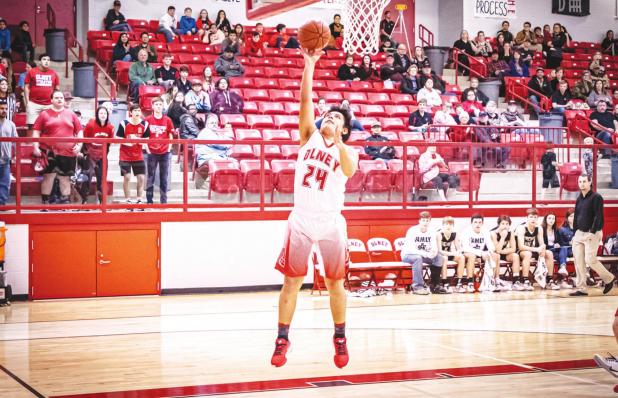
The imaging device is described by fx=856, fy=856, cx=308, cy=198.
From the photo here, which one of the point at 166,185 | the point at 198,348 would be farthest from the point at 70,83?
the point at 198,348

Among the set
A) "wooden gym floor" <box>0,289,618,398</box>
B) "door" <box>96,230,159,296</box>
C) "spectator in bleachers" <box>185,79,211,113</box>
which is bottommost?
"wooden gym floor" <box>0,289,618,398</box>

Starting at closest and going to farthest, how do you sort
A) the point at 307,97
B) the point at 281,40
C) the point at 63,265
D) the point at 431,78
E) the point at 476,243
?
the point at 307,97 < the point at 63,265 < the point at 476,243 < the point at 431,78 < the point at 281,40

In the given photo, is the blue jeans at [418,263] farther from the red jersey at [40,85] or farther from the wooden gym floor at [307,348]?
the red jersey at [40,85]

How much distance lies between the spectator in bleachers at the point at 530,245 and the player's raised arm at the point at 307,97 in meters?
8.09

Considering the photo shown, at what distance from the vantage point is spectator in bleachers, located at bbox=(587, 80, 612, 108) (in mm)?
20266

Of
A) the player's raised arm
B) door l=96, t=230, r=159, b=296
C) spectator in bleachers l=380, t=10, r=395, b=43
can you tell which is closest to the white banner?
spectator in bleachers l=380, t=10, r=395, b=43

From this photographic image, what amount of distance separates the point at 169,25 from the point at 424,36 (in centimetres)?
786

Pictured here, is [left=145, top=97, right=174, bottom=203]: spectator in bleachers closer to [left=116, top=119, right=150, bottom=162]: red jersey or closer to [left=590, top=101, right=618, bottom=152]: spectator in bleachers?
[left=116, top=119, right=150, bottom=162]: red jersey

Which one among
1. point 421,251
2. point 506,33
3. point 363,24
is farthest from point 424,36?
point 421,251

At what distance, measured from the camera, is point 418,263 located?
13.1 m

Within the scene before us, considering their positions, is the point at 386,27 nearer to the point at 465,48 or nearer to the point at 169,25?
the point at 465,48

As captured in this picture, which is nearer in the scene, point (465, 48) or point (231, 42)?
point (231, 42)

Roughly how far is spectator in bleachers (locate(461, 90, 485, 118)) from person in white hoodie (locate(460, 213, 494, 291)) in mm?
4510

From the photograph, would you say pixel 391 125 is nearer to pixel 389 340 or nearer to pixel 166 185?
pixel 166 185
